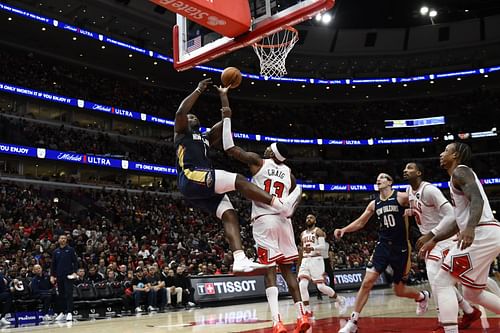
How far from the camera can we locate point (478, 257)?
14.9 feet

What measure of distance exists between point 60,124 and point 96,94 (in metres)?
3.16

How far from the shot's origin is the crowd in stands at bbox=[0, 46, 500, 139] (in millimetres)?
30234

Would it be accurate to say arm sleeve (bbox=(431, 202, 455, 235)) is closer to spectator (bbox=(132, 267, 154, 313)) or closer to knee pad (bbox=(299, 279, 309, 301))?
knee pad (bbox=(299, 279, 309, 301))

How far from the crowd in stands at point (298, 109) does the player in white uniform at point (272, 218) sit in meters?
24.9

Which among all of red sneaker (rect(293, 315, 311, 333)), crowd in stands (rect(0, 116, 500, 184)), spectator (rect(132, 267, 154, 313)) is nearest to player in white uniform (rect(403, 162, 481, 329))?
red sneaker (rect(293, 315, 311, 333))

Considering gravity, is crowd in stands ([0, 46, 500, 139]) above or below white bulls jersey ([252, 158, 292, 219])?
above

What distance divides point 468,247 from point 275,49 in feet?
28.4

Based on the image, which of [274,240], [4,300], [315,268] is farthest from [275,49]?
[4,300]

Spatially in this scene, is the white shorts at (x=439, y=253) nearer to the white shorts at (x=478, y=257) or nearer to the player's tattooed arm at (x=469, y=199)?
the white shorts at (x=478, y=257)

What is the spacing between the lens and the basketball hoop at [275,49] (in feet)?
36.3

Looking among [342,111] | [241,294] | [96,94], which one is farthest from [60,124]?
[342,111]

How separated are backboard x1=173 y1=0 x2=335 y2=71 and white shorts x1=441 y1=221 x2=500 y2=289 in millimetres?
3646

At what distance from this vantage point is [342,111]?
41.0m

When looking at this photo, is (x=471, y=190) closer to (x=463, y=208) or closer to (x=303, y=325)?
(x=463, y=208)
